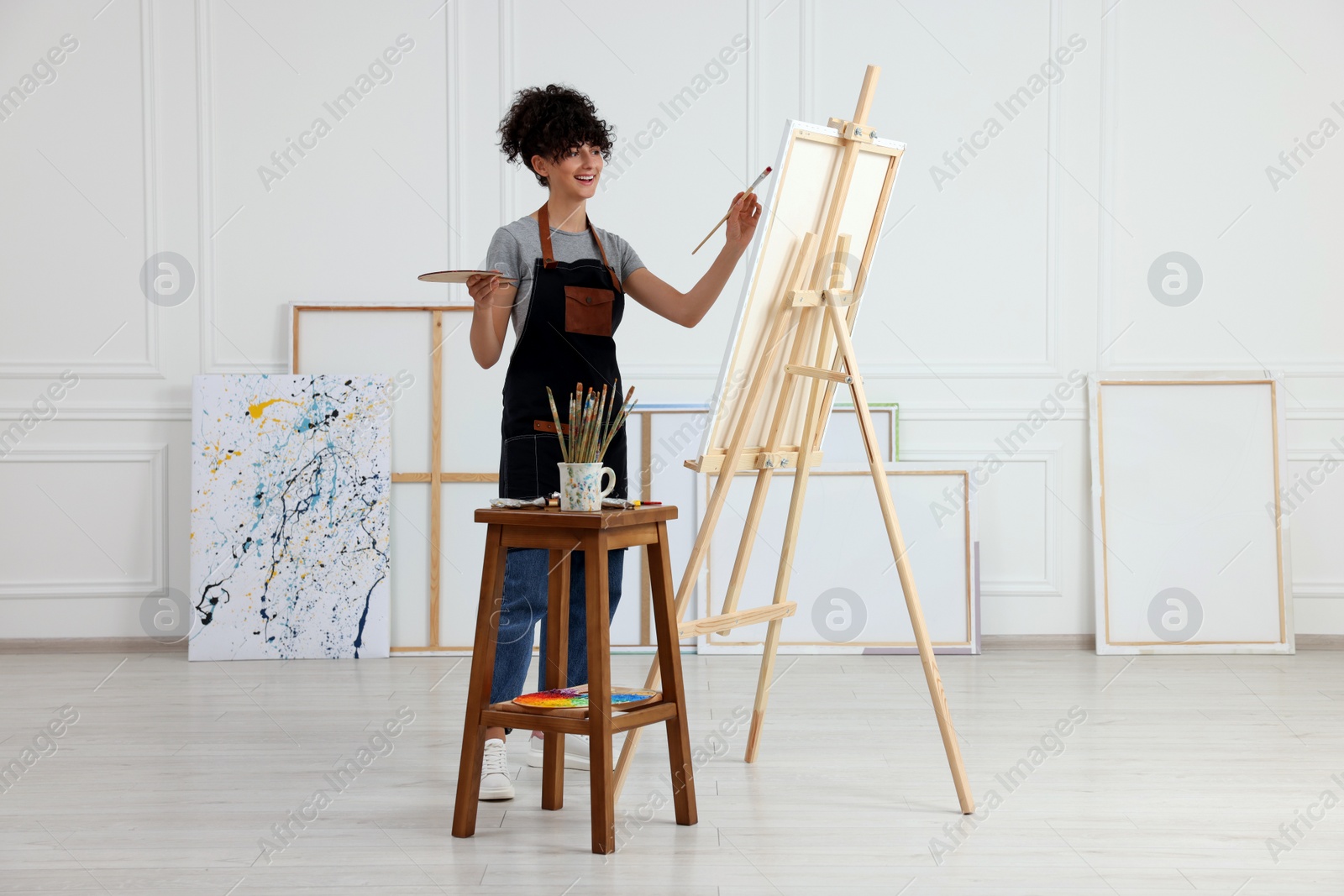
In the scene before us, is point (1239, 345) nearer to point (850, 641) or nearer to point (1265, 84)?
point (1265, 84)

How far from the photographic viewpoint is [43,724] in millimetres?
2906

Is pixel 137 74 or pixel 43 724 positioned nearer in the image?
pixel 43 724

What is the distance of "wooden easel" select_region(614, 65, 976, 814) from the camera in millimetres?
2135

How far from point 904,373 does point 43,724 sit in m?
3.02

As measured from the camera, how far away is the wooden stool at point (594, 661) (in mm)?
1905

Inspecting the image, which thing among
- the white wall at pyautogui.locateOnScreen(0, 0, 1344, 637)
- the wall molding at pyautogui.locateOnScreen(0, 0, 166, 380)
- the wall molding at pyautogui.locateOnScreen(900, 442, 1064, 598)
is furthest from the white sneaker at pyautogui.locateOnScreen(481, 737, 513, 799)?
the wall molding at pyautogui.locateOnScreen(0, 0, 166, 380)

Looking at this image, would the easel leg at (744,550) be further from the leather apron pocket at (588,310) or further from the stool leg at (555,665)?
the leather apron pocket at (588,310)

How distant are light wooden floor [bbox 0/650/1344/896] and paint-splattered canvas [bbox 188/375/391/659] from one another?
0.24 metres

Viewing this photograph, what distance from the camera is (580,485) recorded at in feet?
6.40

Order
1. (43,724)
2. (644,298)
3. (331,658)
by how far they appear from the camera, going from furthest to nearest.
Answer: (331,658), (43,724), (644,298)

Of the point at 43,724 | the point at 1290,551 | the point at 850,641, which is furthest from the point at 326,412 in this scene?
the point at 1290,551

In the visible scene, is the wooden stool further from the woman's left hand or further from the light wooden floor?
the woman's left hand

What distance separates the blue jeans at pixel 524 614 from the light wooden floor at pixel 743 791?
0.27m

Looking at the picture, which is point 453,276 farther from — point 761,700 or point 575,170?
point 761,700
